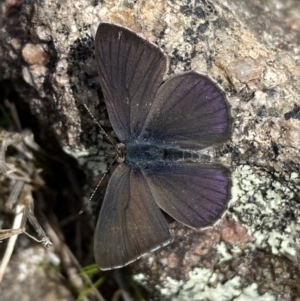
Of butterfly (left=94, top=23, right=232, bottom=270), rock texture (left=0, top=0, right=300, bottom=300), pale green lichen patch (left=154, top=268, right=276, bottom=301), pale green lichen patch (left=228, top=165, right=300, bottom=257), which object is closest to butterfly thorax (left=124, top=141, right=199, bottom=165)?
butterfly (left=94, top=23, right=232, bottom=270)

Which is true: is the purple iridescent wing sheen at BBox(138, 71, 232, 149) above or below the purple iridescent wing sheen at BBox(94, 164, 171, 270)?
above

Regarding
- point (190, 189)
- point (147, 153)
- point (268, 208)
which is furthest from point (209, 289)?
point (147, 153)

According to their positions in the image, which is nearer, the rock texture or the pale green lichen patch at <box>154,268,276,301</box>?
the rock texture

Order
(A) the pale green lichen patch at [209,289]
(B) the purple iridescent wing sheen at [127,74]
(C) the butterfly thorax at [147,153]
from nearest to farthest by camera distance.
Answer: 1. (B) the purple iridescent wing sheen at [127,74]
2. (C) the butterfly thorax at [147,153]
3. (A) the pale green lichen patch at [209,289]

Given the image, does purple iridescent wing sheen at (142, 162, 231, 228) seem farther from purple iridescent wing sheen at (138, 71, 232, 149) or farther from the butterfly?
purple iridescent wing sheen at (138, 71, 232, 149)

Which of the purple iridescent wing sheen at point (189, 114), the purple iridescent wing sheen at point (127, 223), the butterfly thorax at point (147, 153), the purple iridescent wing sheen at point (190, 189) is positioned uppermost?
the purple iridescent wing sheen at point (189, 114)

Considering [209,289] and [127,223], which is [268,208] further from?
[127,223]

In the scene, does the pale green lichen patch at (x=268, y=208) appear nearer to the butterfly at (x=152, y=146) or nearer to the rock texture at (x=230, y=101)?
the rock texture at (x=230, y=101)

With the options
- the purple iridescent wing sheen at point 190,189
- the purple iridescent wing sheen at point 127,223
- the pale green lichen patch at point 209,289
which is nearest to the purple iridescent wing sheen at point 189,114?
the purple iridescent wing sheen at point 190,189
